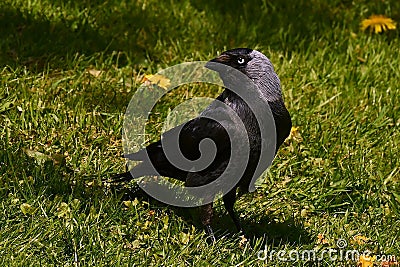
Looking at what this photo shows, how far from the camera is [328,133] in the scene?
5.07 meters

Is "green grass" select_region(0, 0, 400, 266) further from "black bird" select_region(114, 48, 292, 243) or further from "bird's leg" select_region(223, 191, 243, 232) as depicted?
"black bird" select_region(114, 48, 292, 243)

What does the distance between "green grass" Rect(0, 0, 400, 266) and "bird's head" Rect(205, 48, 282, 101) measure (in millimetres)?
775

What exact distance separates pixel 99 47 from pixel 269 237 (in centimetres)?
228

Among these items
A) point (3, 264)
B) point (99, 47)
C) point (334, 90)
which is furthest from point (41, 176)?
point (334, 90)

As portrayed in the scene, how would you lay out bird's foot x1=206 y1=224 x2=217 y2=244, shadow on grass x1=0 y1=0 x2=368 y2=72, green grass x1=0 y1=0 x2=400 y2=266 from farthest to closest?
shadow on grass x1=0 y1=0 x2=368 y2=72 → bird's foot x1=206 y1=224 x2=217 y2=244 → green grass x1=0 y1=0 x2=400 y2=266

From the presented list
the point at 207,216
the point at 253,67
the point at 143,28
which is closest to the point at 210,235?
the point at 207,216

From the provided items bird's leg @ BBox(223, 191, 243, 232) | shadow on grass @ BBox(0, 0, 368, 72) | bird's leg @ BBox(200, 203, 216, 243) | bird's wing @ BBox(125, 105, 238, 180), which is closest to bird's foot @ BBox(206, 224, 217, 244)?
bird's leg @ BBox(200, 203, 216, 243)

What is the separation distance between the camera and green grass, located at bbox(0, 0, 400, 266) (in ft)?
12.5

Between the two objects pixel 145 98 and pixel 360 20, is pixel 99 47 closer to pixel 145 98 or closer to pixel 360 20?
pixel 145 98

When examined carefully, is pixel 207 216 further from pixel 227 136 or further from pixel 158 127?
pixel 158 127

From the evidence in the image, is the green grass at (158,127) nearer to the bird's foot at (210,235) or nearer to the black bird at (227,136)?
the bird's foot at (210,235)

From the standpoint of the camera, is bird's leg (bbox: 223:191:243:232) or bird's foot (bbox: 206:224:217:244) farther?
bird's leg (bbox: 223:191:243:232)

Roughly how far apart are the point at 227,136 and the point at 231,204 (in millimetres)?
477

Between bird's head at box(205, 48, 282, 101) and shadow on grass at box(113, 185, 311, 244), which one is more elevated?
bird's head at box(205, 48, 282, 101)
